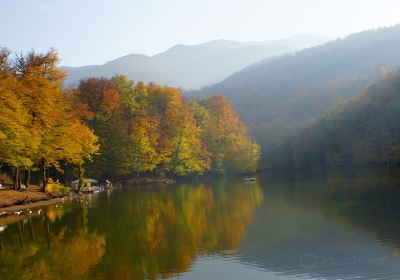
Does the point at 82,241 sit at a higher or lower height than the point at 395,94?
lower

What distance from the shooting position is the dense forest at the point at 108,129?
42.9m

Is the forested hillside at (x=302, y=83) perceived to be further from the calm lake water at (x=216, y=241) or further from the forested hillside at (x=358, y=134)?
the calm lake water at (x=216, y=241)

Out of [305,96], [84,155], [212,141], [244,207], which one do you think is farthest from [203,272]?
[305,96]

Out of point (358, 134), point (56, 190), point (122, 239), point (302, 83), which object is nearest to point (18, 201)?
point (56, 190)

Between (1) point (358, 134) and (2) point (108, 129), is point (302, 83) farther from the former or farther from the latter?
(2) point (108, 129)

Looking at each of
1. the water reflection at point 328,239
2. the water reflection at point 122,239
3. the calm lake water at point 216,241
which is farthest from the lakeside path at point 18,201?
the water reflection at point 328,239

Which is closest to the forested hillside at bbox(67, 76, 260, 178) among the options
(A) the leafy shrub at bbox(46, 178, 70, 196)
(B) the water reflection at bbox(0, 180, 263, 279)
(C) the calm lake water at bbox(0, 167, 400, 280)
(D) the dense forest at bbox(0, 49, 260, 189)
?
(D) the dense forest at bbox(0, 49, 260, 189)

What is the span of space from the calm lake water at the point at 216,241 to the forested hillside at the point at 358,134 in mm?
47664

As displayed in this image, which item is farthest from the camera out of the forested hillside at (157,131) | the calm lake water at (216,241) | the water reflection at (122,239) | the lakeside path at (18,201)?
the forested hillside at (157,131)

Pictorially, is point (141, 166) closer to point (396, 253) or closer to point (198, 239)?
point (198, 239)

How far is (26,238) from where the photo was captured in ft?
A: 83.7

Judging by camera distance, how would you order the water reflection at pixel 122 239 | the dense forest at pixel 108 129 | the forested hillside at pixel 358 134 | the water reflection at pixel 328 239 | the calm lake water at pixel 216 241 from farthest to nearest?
the forested hillside at pixel 358 134 < the dense forest at pixel 108 129 < the water reflection at pixel 122 239 < the calm lake water at pixel 216 241 < the water reflection at pixel 328 239

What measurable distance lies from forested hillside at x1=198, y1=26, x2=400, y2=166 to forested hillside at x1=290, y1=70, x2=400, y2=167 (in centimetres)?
713

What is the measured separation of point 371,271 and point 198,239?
9.39 m
